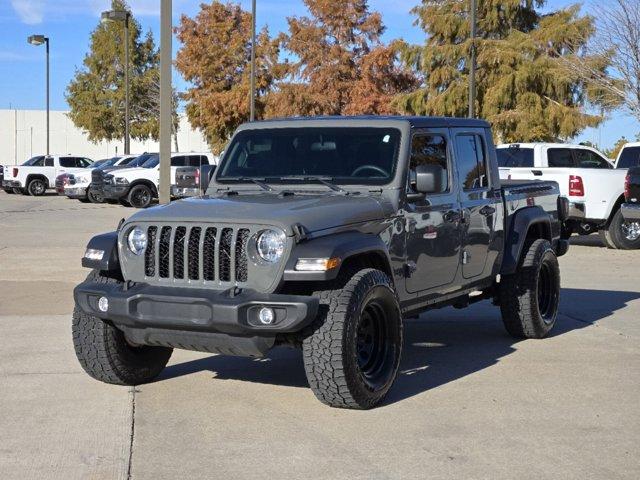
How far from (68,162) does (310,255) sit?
36492 millimetres

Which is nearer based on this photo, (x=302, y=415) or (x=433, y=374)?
(x=302, y=415)

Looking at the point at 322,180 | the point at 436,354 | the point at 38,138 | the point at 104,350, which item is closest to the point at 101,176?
the point at 436,354

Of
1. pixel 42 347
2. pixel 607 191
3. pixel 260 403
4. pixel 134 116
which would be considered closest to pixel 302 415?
pixel 260 403

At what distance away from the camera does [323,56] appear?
43.5 m

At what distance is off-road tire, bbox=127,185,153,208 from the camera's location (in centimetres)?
3178

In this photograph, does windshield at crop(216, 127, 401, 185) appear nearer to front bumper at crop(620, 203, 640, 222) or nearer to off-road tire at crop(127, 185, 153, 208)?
front bumper at crop(620, 203, 640, 222)

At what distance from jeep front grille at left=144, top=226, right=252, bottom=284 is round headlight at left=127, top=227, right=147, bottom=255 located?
7 cm

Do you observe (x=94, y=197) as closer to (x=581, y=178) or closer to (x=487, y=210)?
(x=581, y=178)

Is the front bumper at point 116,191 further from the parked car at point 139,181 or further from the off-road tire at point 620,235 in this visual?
the off-road tire at point 620,235

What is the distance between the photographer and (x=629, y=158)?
19.0 m

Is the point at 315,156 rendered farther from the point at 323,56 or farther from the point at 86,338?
the point at 323,56

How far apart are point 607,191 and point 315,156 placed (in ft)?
37.4

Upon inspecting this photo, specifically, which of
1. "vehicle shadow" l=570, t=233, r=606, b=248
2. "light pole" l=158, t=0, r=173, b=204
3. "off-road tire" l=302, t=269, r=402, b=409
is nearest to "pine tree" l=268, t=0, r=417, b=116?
"vehicle shadow" l=570, t=233, r=606, b=248

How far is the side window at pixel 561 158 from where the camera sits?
1873 cm
